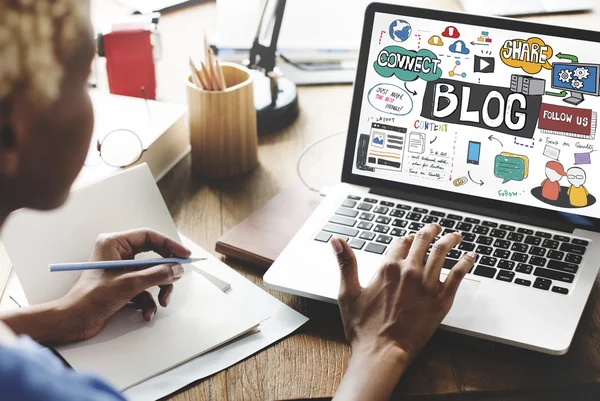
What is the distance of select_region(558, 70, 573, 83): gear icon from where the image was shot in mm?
939

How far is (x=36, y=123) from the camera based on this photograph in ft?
1.67

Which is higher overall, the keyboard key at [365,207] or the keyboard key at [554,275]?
the keyboard key at [365,207]

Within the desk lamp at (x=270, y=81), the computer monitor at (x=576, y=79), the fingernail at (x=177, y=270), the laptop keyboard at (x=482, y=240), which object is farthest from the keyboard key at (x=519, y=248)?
the desk lamp at (x=270, y=81)

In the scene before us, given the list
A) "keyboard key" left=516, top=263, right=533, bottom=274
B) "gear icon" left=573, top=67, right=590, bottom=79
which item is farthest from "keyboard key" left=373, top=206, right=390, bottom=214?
"gear icon" left=573, top=67, right=590, bottom=79

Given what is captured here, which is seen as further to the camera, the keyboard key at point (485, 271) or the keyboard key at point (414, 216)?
the keyboard key at point (414, 216)

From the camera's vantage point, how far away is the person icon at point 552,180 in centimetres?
95

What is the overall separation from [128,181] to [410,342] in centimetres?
45

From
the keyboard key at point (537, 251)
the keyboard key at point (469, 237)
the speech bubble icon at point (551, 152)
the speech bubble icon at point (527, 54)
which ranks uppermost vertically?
the speech bubble icon at point (527, 54)

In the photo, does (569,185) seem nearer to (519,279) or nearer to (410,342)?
(519,279)

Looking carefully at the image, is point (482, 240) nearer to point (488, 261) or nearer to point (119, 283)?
point (488, 261)

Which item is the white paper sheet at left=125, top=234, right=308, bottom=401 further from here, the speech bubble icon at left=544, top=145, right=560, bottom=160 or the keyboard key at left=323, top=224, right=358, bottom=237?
the speech bubble icon at left=544, top=145, right=560, bottom=160

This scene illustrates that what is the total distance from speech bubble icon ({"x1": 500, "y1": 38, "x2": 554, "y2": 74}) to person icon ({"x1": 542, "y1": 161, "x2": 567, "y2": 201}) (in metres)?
0.13

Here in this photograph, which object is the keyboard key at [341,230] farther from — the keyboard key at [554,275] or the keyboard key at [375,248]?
the keyboard key at [554,275]

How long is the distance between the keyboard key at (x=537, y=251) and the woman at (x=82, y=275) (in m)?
0.12
